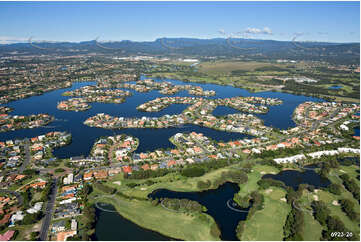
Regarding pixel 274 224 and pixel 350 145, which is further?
pixel 350 145

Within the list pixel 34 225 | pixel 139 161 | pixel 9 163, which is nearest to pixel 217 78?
pixel 139 161

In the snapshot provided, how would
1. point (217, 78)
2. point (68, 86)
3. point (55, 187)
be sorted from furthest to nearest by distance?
point (217, 78), point (68, 86), point (55, 187)

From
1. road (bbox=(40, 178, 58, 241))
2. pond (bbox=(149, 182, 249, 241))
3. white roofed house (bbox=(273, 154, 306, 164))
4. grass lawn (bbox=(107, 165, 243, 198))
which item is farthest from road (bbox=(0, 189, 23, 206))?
white roofed house (bbox=(273, 154, 306, 164))

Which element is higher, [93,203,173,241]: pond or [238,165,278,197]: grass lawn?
[238,165,278,197]: grass lawn

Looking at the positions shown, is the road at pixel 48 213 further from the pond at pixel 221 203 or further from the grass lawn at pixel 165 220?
the pond at pixel 221 203

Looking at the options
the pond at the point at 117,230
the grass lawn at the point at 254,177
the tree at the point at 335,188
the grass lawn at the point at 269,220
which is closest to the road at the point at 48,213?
the pond at the point at 117,230

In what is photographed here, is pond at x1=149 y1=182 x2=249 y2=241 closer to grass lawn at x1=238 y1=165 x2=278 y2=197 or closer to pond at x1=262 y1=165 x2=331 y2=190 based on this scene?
grass lawn at x1=238 y1=165 x2=278 y2=197

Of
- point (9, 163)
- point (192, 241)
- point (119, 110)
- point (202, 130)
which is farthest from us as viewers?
point (119, 110)

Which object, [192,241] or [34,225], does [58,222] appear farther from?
[192,241]
